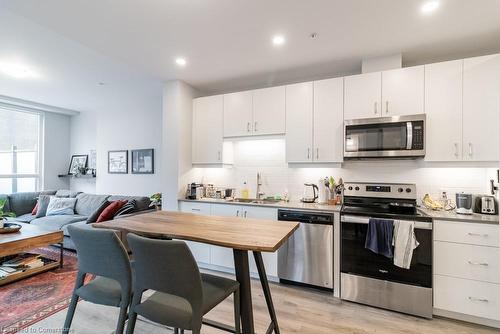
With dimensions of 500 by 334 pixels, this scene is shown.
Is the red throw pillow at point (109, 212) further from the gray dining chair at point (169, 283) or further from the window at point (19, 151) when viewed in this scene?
the window at point (19, 151)

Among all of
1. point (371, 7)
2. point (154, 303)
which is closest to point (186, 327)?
point (154, 303)

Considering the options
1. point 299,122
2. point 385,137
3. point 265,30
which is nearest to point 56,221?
point 299,122

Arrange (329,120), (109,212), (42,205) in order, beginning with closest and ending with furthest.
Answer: (329,120) < (109,212) < (42,205)

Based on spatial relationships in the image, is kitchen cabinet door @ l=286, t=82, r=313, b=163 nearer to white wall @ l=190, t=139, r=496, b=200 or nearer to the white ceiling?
white wall @ l=190, t=139, r=496, b=200

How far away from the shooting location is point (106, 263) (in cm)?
141

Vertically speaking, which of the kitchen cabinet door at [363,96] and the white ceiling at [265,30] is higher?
the white ceiling at [265,30]

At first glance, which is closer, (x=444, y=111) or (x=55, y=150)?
(x=444, y=111)

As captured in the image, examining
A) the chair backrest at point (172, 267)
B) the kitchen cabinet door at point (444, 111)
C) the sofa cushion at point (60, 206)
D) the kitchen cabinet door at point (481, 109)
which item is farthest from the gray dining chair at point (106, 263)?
the sofa cushion at point (60, 206)

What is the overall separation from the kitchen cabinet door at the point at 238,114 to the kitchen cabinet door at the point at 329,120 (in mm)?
910

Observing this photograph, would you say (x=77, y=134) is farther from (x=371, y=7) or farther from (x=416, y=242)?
(x=416, y=242)

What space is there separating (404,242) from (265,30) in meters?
2.36

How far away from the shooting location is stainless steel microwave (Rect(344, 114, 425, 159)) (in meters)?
2.49

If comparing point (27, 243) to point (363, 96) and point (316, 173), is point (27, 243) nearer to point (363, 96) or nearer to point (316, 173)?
point (316, 173)

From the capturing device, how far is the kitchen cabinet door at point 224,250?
10.3 ft
